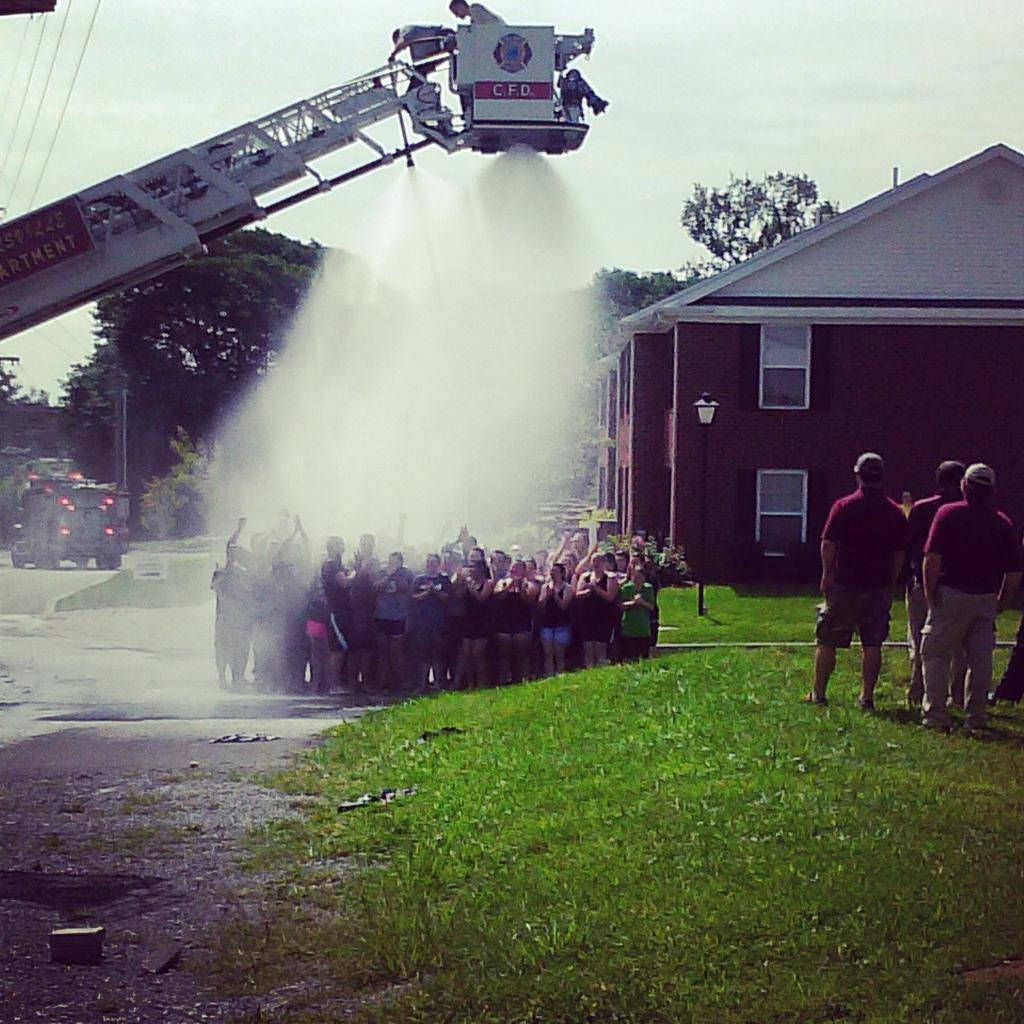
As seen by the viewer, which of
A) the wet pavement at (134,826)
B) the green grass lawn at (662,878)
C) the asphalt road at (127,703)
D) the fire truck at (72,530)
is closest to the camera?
the green grass lawn at (662,878)

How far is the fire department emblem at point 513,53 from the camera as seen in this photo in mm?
18266

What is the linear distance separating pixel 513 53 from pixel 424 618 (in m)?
6.40

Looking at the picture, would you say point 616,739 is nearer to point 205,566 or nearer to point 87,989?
point 87,989

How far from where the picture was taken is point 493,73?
18.6m

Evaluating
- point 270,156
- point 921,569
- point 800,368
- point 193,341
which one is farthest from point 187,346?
point 921,569

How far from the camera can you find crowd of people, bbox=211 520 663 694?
54.4ft

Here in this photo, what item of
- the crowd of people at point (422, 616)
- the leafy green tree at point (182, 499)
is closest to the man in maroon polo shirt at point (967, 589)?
the crowd of people at point (422, 616)

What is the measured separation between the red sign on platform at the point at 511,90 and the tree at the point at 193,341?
162ft

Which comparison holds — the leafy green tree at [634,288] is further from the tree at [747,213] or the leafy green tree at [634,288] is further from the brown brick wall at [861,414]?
the brown brick wall at [861,414]

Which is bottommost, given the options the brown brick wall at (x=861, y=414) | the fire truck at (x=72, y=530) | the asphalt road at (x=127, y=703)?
the asphalt road at (x=127, y=703)

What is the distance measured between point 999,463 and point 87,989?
2627 centimetres

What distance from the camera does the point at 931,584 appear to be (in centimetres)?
1038

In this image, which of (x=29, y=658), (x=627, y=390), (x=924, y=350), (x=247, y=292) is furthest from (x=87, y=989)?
(x=247, y=292)

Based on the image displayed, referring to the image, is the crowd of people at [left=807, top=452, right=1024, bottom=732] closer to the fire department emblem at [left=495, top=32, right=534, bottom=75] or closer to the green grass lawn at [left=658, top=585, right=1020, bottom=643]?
the fire department emblem at [left=495, top=32, right=534, bottom=75]
